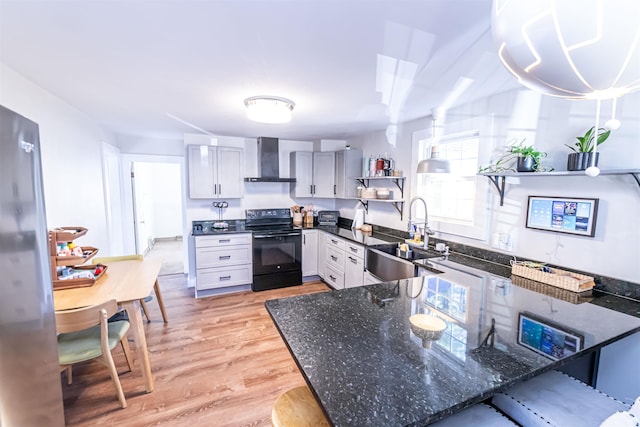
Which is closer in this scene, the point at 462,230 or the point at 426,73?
the point at 426,73

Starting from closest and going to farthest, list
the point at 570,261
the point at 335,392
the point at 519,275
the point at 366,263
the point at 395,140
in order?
the point at 335,392 < the point at 570,261 < the point at 519,275 < the point at 366,263 < the point at 395,140

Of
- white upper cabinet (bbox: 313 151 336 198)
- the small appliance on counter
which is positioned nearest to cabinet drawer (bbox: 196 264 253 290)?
the small appliance on counter

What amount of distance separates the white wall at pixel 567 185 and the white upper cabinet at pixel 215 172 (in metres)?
2.91

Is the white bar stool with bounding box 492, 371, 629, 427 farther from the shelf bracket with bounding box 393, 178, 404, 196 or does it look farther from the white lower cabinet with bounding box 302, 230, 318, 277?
the white lower cabinet with bounding box 302, 230, 318, 277

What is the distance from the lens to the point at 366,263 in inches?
124

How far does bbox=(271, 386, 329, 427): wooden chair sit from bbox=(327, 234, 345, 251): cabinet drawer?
259 centimetres

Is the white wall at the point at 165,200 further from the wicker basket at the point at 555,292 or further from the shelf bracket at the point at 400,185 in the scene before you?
the wicker basket at the point at 555,292

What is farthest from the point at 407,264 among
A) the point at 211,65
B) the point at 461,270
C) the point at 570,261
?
the point at 211,65

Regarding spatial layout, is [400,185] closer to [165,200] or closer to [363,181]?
[363,181]

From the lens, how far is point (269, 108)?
2.35 meters

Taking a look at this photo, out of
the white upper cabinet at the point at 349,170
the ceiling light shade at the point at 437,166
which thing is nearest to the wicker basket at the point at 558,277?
the ceiling light shade at the point at 437,166

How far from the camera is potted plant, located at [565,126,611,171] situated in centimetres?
159

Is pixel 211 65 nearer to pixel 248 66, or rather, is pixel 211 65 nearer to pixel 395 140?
pixel 248 66

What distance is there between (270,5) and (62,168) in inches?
93.2
